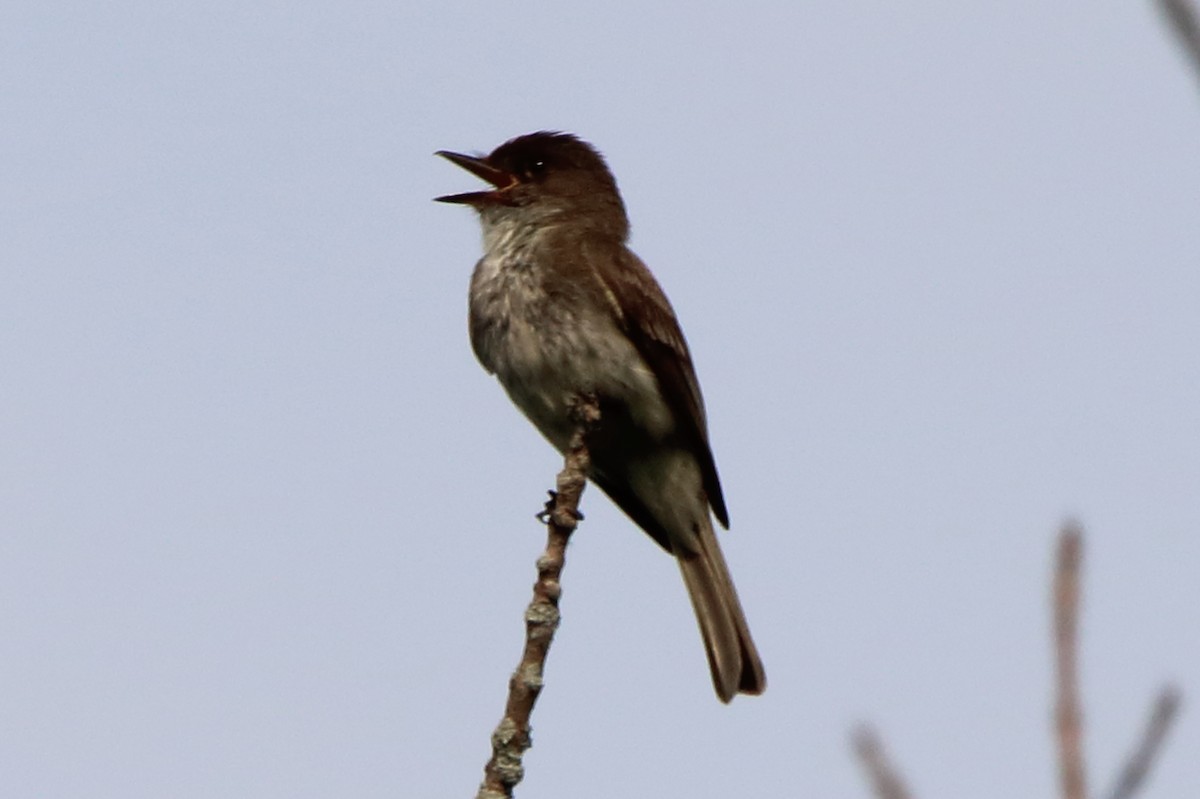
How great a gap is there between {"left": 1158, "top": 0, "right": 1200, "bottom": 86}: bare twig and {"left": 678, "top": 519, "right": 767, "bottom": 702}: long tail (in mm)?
5100

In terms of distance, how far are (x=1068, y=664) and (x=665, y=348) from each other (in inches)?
205

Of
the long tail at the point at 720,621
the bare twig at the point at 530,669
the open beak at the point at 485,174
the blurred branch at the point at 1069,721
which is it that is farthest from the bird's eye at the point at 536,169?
the blurred branch at the point at 1069,721

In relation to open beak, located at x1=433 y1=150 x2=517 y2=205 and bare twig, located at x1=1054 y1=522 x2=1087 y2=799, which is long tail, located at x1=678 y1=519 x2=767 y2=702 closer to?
open beak, located at x1=433 y1=150 x2=517 y2=205

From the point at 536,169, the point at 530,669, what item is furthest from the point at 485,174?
the point at 530,669

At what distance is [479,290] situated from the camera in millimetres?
6652

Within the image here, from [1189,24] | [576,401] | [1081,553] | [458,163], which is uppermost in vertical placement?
[458,163]

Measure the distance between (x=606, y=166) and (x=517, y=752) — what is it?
511cm

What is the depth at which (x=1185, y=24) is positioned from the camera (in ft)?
4.31

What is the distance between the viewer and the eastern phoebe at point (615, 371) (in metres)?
6.23

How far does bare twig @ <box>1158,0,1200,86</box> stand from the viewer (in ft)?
4.24

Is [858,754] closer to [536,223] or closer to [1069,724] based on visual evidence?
[1069,724]

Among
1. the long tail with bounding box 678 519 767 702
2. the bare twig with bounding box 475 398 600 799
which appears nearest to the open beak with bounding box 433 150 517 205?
the long tail with bounding box 678 519 767 702

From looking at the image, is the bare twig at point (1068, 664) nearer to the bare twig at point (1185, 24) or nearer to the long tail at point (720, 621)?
the bare twig at point (1185, 24)

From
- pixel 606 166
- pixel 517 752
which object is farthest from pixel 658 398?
pixel 517 752
